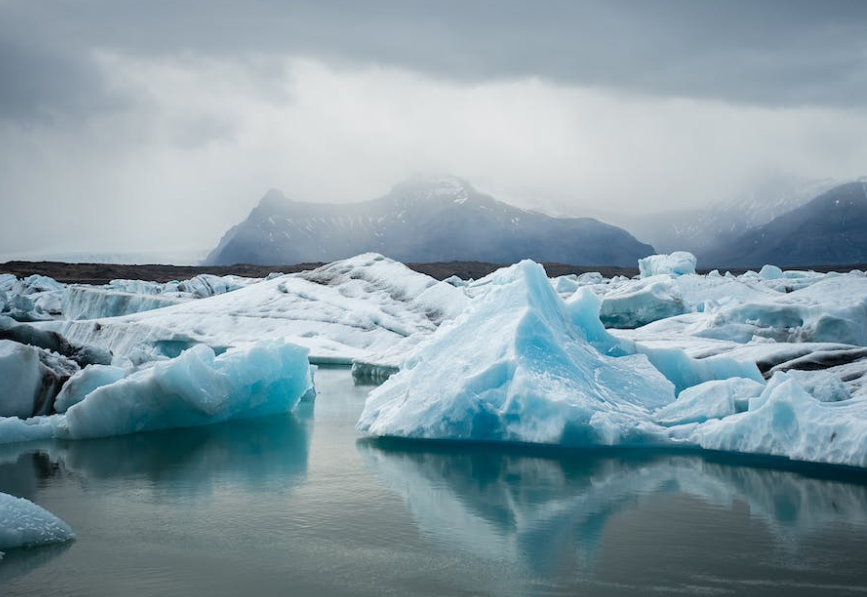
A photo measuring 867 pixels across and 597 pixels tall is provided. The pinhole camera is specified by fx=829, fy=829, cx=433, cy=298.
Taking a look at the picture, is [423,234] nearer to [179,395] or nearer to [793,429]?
[179,395]

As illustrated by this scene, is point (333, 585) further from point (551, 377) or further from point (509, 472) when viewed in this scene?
point (551, 377)

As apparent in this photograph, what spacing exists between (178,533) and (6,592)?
1460 millimetres

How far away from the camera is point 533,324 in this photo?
991cm

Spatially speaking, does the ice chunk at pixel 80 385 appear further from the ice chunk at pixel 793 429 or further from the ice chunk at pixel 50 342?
the ice chunk at pixel 793 429

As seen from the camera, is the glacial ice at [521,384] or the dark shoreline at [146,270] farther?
the dark shoreline at [146,270]

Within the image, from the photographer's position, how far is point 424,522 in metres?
6.71

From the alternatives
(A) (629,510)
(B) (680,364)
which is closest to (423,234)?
(B) (680,364)

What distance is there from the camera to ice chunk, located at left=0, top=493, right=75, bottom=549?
5734mm

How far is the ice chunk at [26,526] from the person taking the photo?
5.73 metres

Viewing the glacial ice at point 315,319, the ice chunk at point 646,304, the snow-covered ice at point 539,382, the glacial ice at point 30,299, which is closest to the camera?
the snow-covered ice at point 539,382

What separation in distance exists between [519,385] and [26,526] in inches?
199

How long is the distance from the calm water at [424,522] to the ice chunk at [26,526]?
6.2 inches

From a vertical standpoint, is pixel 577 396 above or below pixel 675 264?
below

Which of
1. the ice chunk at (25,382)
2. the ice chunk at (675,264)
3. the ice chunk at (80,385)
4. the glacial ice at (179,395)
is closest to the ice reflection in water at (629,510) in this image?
the glacial ice at (179,395)
